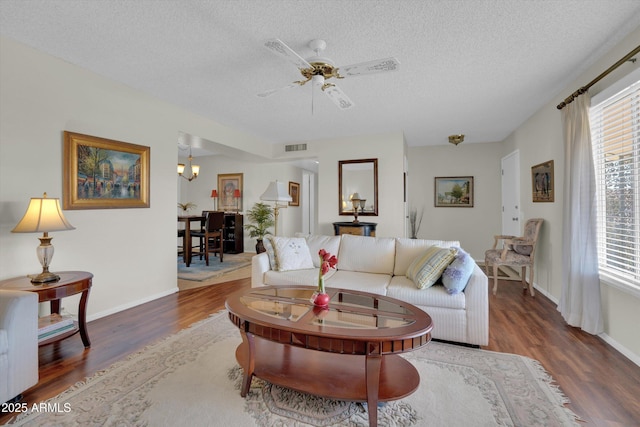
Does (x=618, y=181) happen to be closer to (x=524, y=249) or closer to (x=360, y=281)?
(x=524, y=249)

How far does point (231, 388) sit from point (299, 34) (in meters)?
2.49

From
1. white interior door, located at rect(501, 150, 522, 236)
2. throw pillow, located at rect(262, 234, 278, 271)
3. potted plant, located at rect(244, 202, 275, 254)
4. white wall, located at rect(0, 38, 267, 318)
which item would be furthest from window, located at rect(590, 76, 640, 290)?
potted plant, located at rect(244, 202, 275, 254)

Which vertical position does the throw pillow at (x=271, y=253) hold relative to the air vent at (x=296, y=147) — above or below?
below

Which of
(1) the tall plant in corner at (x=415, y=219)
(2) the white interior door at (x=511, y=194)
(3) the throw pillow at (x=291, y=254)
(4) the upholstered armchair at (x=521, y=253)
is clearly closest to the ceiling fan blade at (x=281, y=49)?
(3) the throw pillow at (x=291, y=254)

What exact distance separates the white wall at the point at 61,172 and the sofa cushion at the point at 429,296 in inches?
112

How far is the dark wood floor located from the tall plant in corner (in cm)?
280

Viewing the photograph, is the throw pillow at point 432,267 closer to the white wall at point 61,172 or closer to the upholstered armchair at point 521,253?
the upholstered armchair at point 521,253

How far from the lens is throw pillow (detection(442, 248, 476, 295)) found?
2.38 meters

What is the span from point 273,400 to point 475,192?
18.8 feet

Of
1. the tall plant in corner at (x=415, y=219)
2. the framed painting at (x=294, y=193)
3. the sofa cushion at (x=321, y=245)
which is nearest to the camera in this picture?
the sofa cushion at (x=321, y=245)

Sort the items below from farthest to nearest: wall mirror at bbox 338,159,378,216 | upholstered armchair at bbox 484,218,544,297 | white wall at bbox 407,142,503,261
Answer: white wall at bbox 407,142,503,261 → wall mirror at bbox 338,159,378,216 → upholstered armchair at bbox 484,218,544,297

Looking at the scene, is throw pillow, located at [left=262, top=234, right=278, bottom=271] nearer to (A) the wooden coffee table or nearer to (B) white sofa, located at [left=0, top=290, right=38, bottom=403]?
(A) the wooden coffee table

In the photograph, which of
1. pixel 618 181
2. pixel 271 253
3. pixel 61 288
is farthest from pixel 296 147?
pixel 618 181

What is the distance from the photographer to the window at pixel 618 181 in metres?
2.21
